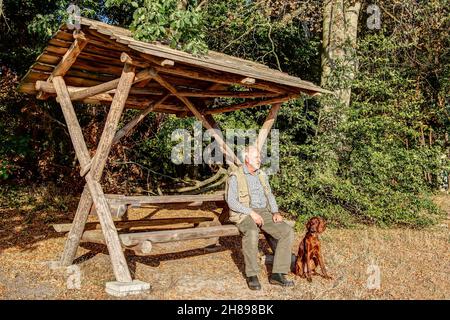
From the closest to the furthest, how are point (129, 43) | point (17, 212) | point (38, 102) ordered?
point (129, 43)
point (17, 212)
point (38, 102)

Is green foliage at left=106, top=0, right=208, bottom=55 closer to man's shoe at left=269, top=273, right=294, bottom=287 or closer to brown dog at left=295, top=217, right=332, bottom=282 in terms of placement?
brown dog at left=295, top=217, right=332, bottom=282

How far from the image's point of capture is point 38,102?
12.0 meters

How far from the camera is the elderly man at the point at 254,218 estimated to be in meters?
5.77

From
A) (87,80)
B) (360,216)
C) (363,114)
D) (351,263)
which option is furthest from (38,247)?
(363,114)

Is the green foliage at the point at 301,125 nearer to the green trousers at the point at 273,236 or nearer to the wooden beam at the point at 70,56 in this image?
the wooden beam at the point at 70,56

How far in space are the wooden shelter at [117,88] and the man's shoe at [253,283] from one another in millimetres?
812

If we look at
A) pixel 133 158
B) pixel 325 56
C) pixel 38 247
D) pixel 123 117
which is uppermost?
pixel 325 56

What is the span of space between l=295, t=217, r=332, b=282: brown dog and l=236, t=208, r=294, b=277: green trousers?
0.77 feet

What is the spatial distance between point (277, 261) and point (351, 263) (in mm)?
A: 1707

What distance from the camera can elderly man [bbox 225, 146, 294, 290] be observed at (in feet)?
18.9

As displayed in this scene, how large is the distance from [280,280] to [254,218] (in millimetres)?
834

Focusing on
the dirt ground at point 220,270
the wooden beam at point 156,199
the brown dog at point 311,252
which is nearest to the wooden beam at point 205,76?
the wooden beam at point 156,199
